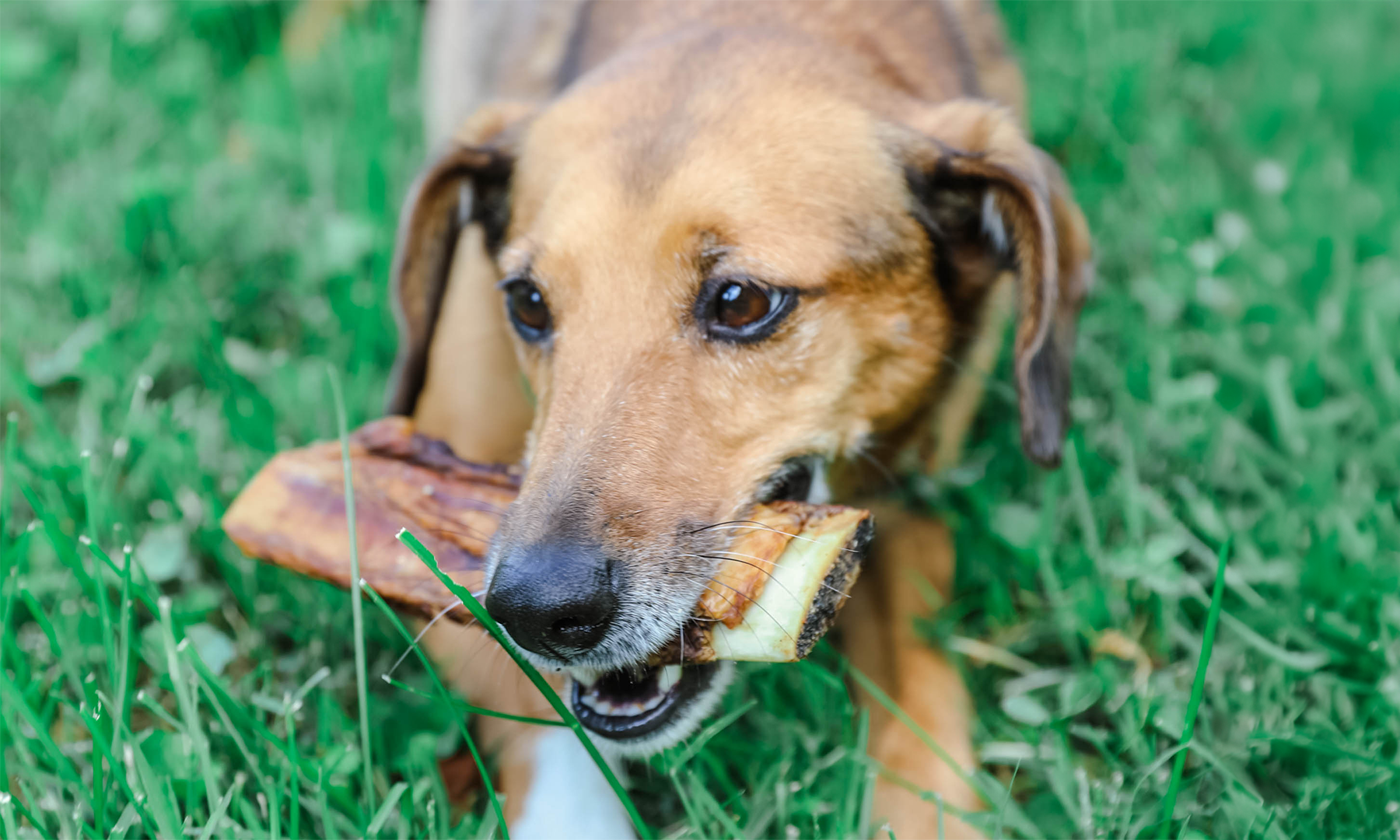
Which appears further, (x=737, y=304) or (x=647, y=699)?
(x=737, y=304)

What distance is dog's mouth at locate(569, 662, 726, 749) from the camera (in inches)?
91.7

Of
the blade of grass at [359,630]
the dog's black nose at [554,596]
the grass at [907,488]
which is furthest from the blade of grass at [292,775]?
the dog's black nose at [554,596]

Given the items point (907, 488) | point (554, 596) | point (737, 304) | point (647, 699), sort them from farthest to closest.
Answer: point (907, 488)
point (737, 304)
point (647, 699)
point (554, 596)

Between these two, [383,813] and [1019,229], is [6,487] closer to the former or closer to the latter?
[383,813]

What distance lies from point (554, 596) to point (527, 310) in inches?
35.3

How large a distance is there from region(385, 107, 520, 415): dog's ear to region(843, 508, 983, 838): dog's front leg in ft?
4.23

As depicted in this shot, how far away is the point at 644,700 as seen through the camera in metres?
2.38

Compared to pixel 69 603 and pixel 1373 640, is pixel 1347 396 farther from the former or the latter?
pixel 69 603

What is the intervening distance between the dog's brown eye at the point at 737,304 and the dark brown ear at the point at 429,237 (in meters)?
0.82

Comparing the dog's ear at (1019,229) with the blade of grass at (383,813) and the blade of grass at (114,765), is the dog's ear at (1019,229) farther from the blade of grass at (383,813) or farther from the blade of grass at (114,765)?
the blade of grass at (114,765)

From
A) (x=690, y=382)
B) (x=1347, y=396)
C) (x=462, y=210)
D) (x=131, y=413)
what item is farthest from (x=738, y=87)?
(x=1347, y=396)

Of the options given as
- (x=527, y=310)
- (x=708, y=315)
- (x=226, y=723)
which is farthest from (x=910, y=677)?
(x=226, y=723)

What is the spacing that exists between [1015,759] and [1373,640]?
0.87 metres

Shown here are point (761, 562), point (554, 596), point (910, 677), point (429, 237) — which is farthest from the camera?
point (429, 237)
